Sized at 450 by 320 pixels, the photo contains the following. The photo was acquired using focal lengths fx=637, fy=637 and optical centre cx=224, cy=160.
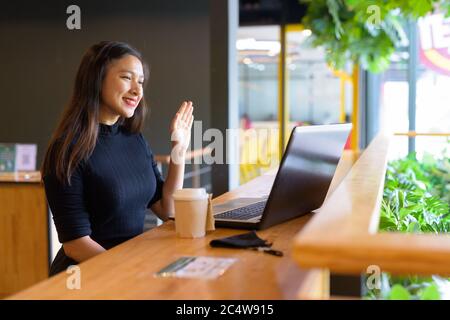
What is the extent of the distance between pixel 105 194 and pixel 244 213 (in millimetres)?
456

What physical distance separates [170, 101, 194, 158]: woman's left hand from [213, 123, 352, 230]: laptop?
0.26 m

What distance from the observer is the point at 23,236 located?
13.3 feet

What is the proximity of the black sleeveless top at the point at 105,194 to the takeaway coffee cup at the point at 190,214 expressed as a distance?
0.39 metres

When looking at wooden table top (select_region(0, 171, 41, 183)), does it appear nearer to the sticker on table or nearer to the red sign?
the sticker on table

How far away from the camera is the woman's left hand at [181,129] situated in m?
2.22

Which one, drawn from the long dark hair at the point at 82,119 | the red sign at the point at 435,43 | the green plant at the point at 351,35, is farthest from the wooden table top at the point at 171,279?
the red sign at the point at 435,43

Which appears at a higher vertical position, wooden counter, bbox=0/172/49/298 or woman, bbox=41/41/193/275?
woman, bbox=41/41/193/275

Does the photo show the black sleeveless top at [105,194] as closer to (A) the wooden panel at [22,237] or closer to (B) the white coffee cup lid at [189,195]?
(B) the white coffee cup lid at [189,195]

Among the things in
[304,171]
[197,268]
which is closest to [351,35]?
[304,171]

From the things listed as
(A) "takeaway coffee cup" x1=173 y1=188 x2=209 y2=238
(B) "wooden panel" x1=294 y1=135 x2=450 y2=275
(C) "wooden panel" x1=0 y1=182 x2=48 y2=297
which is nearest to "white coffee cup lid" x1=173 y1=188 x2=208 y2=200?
(A) "takeaway coffee cup" x1=173 y1=188 x2=209 y2=238

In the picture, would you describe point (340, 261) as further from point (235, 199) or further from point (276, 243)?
point (235, 199)

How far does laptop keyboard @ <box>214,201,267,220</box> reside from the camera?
1916 millimetres
